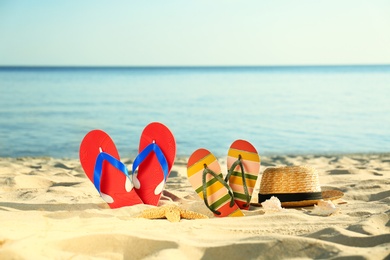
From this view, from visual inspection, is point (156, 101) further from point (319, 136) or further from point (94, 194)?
Result: point (94, 194)

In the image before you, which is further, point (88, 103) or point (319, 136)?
point (88, 103)

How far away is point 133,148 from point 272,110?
6468mm

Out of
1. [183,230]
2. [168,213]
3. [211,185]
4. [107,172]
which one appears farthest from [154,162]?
[183,230]

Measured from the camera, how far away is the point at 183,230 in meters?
2.92

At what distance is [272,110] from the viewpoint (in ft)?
48.4

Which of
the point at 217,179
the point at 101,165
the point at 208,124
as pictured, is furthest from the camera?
the point at 208,124

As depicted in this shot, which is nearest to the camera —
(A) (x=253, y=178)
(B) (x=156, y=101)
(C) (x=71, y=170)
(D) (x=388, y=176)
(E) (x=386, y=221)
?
(E) (x=386, y=221)

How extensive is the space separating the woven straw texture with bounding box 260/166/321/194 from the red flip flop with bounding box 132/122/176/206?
26.4 inches

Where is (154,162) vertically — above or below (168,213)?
above

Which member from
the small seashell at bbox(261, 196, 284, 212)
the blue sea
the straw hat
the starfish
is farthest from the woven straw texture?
the blue sea

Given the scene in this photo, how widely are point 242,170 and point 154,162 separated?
64cm

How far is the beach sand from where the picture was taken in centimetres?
242

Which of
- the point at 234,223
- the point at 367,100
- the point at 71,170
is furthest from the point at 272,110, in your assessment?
the point at 234,223

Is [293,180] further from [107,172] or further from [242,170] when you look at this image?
[107,172]
